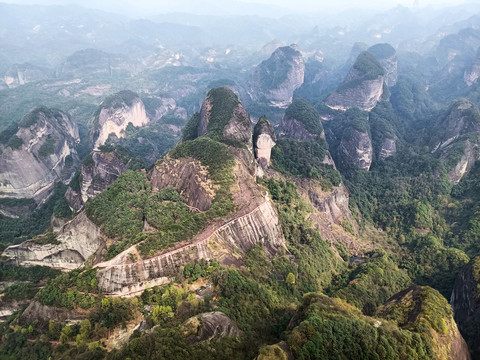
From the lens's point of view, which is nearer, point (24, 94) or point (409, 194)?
point (409, 194)

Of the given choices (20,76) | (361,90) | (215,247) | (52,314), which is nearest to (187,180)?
(215,247)

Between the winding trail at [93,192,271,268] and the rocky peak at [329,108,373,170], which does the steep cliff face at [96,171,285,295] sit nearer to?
the winding trail at [93,192,271,268]

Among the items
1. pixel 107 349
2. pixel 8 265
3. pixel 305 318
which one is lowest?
pixel 8 265

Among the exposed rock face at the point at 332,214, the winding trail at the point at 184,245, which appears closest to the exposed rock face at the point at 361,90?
the exposed rock face at the point at 332,214

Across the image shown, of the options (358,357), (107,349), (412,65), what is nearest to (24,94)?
(107,349)

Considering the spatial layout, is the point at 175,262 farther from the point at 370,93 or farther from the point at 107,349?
the point at 370,93

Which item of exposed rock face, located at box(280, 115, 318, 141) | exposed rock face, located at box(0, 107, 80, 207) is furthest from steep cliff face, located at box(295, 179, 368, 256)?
exposed rock face, located at box(0, 107, 80, 207)
